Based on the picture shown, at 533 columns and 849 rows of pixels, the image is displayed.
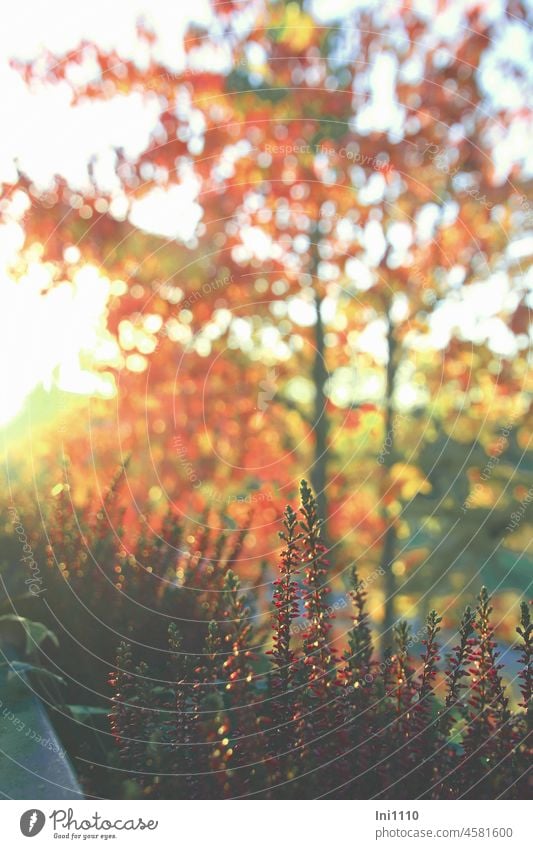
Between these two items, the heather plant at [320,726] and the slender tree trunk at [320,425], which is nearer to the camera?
the heather plant at [320,726]

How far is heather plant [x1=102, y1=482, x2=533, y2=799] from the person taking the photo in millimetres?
2037

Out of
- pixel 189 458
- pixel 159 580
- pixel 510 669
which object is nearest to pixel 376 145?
pixel 189 458

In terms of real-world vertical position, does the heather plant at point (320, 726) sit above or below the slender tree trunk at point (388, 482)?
below

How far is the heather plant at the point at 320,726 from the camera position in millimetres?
2037

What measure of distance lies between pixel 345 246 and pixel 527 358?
1708mm

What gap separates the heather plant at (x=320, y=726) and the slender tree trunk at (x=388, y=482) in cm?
401

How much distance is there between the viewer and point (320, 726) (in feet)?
6.82

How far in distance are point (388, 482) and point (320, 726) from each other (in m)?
4.95
